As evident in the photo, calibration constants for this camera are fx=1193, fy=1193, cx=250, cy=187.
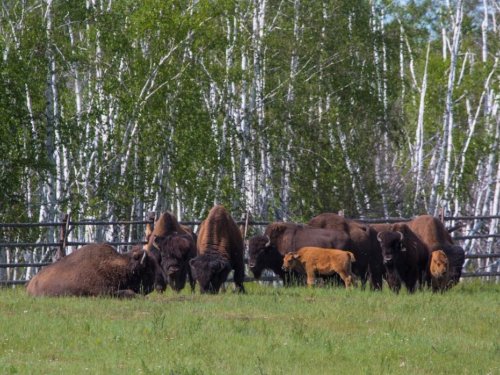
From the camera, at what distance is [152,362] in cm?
1083

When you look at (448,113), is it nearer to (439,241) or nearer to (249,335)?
(439,241)

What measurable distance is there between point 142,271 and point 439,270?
469 centimetres

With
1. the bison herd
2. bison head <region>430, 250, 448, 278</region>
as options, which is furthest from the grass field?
bison head <region>430, 250, 448, 278</region>

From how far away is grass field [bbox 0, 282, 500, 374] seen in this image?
10.8 meters

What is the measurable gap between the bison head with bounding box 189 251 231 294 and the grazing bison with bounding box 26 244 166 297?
0.74 meters

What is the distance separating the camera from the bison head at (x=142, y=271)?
1655 cm

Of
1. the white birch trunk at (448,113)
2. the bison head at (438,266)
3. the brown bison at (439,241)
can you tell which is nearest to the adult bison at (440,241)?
the brown bison at (439,241)

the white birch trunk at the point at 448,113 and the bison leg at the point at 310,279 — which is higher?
the white birch trunk at the point at 448,113

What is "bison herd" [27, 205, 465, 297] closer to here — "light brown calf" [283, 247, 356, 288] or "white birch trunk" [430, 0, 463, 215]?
"light brown calf" [283, 247, 356, 288]

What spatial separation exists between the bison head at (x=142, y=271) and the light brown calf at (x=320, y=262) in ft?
8.99

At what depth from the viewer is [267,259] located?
20156mm

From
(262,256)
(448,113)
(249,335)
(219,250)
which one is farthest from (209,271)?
(448,113)

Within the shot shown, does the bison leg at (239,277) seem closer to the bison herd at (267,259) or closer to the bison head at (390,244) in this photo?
the bison herd at (267,259)

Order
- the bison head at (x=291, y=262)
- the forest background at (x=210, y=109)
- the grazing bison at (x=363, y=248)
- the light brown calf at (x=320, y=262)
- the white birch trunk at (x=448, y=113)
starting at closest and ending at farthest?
the light brown calf at (x=320, y=262)
the bison head at (x=291, y=262)
the grazing bison at (x=363, y=248)
the forest background at (x=210, y=109)
the white birch trunk at (x=448, y=113)
